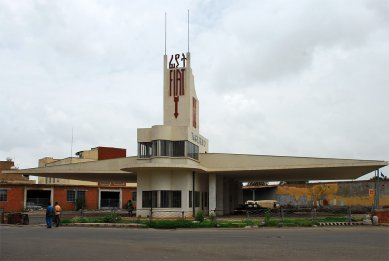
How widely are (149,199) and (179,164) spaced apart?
13.3ft

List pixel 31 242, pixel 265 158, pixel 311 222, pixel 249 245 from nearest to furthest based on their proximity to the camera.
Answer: pixel 249 245
pixel 31 242
pixel 311 222
pixel 265 158

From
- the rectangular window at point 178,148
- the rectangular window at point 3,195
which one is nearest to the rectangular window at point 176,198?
the rectangular window at point 178,148

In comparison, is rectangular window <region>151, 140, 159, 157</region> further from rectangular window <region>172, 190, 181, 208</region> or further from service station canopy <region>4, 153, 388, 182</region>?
rectangular window <region>172, 190, 181, 208</region>

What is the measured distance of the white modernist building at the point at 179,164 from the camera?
39844 mm

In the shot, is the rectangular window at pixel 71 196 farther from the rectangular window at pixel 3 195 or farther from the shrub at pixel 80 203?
the rectangular window at pixel 3 195

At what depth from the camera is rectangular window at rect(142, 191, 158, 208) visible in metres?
40.4

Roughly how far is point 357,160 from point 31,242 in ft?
86.3

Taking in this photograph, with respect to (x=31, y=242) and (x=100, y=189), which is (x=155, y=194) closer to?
(x=31, y=242)

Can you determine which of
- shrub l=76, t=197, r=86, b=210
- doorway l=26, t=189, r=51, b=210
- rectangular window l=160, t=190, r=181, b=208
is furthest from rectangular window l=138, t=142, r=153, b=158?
doorway l=26, t=189, r=51, b=210

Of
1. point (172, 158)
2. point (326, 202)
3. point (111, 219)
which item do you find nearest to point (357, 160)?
point (172, 158)

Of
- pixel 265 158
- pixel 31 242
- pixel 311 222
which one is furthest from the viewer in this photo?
pixel 265 158

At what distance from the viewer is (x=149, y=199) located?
40.9 metres

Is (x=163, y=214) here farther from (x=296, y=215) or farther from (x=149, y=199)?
(x=296, y=215)

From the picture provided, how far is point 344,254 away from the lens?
1498 centimetres
